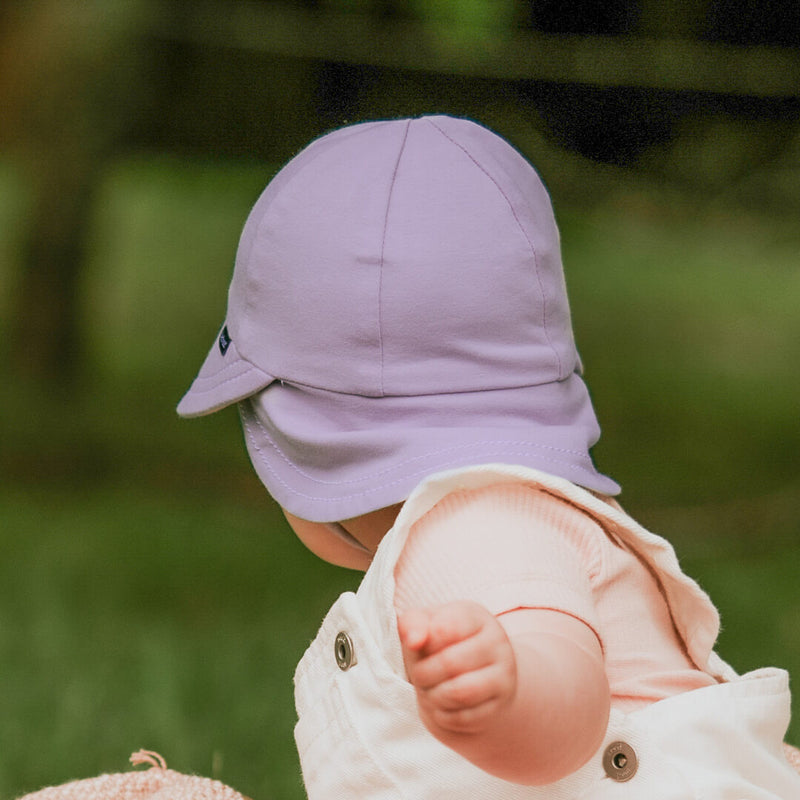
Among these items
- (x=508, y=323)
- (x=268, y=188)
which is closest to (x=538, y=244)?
(x=508, y=323)

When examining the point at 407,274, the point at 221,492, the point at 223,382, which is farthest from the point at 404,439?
the point at 221,492

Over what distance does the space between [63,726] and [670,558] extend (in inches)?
54.7

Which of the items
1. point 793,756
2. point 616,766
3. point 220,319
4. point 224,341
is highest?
point 224,341

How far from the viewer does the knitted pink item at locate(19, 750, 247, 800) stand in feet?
4.95

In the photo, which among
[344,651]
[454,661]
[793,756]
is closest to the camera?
[454,661]

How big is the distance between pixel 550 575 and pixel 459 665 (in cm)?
22

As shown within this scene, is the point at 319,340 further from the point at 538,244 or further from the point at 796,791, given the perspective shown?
the point at 796,791

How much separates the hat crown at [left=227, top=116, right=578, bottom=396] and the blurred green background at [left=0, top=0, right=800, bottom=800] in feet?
3.33

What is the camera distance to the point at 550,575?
1157mm

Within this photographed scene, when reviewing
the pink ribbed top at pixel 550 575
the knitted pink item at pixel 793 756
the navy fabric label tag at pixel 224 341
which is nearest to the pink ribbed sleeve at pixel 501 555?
the pink ribbed top at pixel 550 575

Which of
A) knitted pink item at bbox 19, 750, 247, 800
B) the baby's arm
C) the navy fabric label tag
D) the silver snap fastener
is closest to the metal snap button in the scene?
the baby's arm

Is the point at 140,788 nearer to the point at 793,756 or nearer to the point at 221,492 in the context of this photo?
the point at 793,756

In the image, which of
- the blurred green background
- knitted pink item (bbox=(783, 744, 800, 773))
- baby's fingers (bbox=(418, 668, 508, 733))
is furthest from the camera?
the blurred green background

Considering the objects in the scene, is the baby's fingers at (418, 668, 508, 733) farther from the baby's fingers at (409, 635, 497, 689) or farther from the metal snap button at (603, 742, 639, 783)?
the metal snap button at (603, 742, 639, 783)
